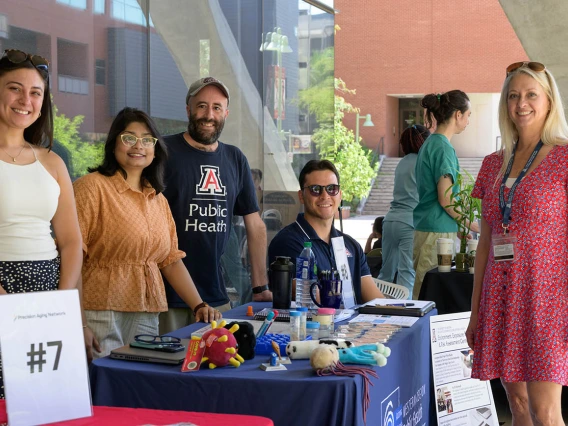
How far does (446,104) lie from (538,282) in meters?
2.45

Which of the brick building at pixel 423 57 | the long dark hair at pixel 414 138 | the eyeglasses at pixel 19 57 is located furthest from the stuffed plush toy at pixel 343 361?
the brick building at pixel 423 57

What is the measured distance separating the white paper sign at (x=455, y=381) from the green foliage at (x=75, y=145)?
2.08 meters

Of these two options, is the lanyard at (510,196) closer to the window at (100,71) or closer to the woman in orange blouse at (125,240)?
the woman in orange blouse at (125,240)

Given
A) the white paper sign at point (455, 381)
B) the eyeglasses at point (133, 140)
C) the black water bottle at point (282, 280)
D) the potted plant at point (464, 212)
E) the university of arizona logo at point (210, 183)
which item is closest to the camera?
the eyeglasses at point (133, 140)

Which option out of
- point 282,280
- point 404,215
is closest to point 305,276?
point 282,280

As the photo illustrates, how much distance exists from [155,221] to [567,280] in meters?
1.58

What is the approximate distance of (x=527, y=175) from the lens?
299 centimetres

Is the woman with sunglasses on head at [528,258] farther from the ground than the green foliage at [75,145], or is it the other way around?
the green foliage at [75,145]

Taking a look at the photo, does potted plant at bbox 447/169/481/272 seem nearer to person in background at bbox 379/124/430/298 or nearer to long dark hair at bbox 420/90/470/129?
long dark hair at bbox 420/90/470/129

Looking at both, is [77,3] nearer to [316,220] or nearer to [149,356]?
[316,220]

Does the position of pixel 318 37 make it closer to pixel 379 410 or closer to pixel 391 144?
pixel 379 410

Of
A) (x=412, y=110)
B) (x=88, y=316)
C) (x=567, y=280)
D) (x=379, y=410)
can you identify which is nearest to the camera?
(x=379, y=410)

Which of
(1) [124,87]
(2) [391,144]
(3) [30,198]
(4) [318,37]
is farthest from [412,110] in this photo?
(3) [30,198]

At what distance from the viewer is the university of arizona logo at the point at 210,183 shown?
12.6ft
